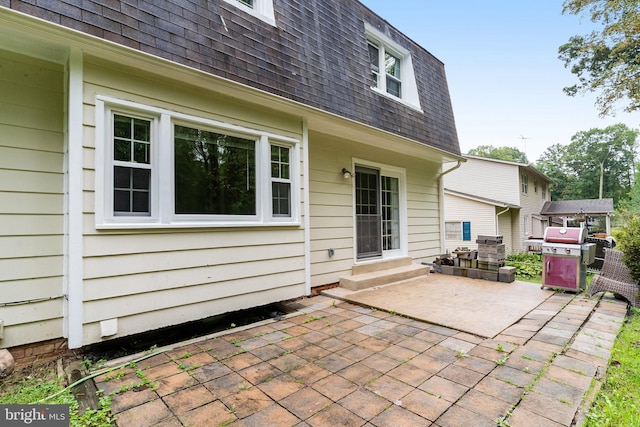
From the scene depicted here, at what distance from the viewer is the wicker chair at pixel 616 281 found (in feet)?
13.9

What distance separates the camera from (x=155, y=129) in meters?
3.12

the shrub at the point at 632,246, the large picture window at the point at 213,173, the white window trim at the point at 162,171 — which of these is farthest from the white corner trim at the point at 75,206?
the shrub at the point at 632,246

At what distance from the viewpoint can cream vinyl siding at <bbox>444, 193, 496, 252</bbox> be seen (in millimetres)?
14047

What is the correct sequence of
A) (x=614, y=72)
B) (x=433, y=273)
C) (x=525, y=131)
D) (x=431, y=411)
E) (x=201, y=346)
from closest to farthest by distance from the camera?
(x=431, y=411) → (x=201, y=346) → (x=433, y=273) → (x=614, y=72) → (x=525, y=131)

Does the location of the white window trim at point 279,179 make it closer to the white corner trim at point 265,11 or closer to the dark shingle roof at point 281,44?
the dark shingle roof at point 281,44

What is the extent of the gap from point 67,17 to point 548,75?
19725 millimetres

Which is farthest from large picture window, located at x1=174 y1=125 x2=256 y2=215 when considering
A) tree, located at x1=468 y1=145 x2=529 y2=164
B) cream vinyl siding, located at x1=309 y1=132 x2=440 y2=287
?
tree, located at x1=468 y1=145 x2=529 y2=164

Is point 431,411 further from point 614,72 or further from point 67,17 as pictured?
point 614,72

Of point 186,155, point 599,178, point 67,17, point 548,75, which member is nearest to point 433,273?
point 186,155

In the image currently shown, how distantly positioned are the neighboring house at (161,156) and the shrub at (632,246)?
424 cm

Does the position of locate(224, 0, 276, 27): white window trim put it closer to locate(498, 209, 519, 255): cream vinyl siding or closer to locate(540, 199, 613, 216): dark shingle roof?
locate(498, 209, 519, 255): cream vinyl siding

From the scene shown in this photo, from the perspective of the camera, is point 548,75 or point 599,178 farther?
point 599,178

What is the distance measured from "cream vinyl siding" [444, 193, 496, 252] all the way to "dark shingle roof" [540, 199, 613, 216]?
9222 millimetres

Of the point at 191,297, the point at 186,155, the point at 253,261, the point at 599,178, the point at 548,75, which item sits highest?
the point at 548,75
